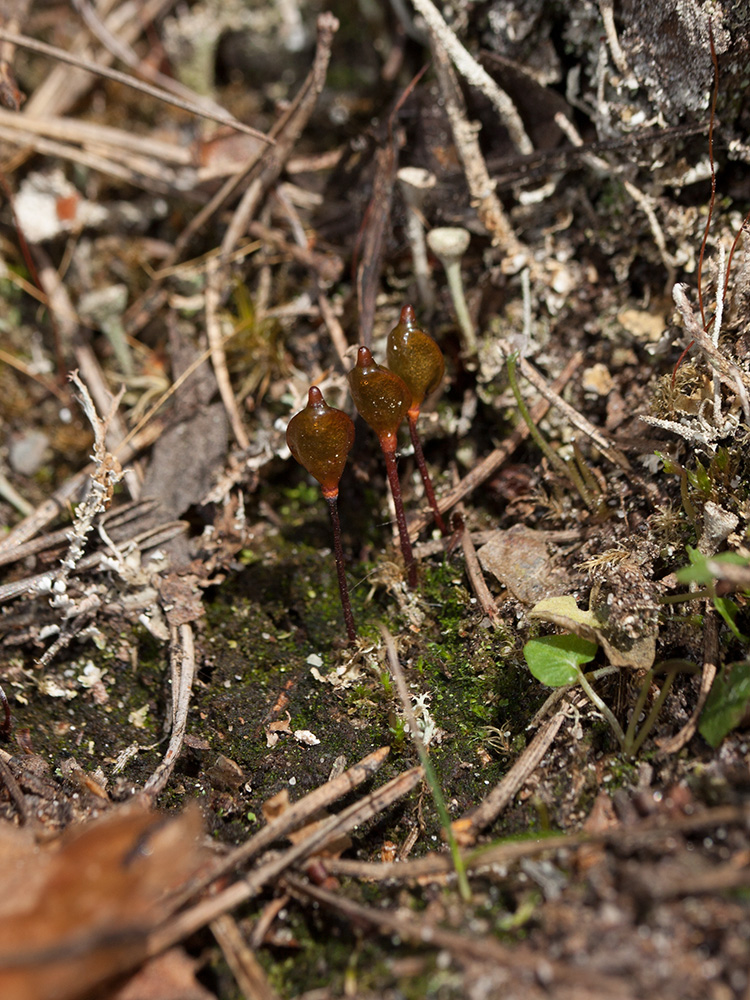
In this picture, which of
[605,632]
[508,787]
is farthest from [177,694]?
[605,632]

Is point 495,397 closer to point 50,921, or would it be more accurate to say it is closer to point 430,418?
point 430,418

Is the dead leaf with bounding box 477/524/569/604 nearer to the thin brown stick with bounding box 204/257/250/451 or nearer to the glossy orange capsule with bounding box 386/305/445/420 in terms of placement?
the glossy orange capsule with bounding box 386/305/445/420

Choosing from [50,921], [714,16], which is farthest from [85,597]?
[714,16]

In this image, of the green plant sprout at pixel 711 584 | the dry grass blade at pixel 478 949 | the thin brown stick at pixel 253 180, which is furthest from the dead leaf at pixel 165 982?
the thin brown stick at pixel 253 180

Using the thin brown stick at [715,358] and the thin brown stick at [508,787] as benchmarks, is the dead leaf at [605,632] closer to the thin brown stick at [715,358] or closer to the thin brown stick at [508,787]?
the thin brown stick at [508,787]

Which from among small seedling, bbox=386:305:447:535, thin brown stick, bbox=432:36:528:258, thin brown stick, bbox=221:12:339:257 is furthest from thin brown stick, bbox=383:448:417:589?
thin brown stick, bbox=221:12:339:257

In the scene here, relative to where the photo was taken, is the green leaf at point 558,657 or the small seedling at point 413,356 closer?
the green leaf at point 558,657
